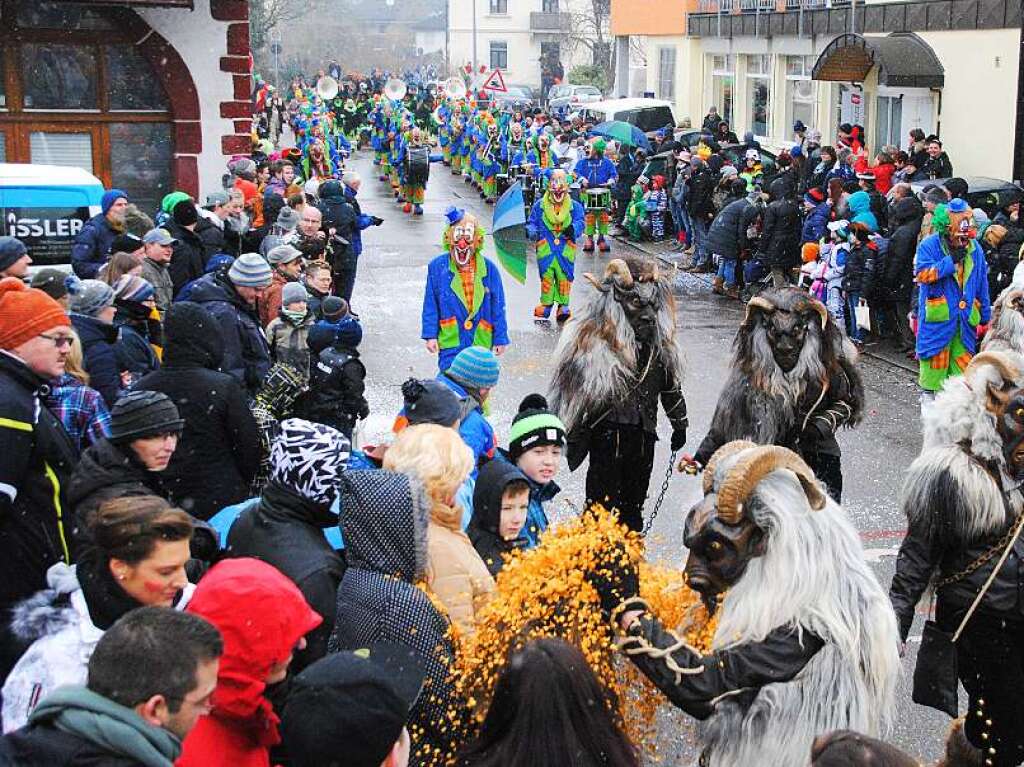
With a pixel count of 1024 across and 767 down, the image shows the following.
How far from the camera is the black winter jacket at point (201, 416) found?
588cm

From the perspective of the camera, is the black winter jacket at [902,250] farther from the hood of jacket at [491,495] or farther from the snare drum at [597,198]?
the hood of jacket at [491,495]

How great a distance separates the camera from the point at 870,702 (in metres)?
3.68

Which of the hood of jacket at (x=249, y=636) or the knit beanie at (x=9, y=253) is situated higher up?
the knit beanie at (x=9, y=253)

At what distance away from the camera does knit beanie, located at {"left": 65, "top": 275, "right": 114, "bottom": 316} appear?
22.5 ft

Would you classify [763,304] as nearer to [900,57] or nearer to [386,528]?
[386,528]

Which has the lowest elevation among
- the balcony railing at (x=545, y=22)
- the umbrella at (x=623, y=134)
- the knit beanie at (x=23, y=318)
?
the knit beanie at (x=23, y=318)

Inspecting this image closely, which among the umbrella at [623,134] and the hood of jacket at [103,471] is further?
the umbrella at [623,134]

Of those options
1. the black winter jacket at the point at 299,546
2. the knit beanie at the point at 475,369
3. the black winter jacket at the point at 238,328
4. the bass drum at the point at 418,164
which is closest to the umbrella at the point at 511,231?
the black winter jacket at the point at 238,328

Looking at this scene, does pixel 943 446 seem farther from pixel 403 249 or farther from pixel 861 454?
pixel 403 249

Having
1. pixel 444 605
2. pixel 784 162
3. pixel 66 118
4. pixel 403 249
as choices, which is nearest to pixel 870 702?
pixel 444 605

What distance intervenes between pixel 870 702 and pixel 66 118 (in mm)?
14729

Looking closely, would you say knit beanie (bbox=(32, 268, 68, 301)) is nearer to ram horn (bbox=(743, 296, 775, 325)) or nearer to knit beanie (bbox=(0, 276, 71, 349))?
knit beanie (bbox=(0, 276, 71, 349))

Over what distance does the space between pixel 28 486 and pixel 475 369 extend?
8.36 ft

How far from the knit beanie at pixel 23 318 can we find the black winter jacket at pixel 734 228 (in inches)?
511
